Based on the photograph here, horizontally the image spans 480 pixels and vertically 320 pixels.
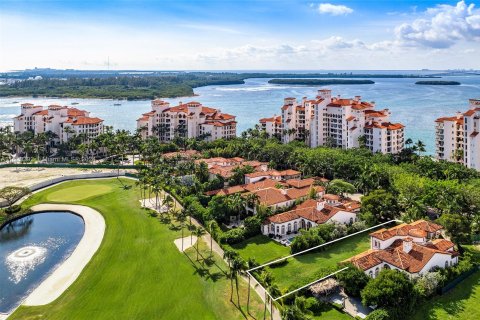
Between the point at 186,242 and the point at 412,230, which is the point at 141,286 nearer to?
the point at 186,242

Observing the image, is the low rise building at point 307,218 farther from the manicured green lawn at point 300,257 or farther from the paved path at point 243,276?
the paved path at point 243,276

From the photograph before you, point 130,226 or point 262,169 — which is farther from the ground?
point 262,169

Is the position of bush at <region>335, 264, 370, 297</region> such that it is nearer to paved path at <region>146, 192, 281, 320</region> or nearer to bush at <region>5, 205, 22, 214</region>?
paved path at <region>146, 192, 281, 320</region>

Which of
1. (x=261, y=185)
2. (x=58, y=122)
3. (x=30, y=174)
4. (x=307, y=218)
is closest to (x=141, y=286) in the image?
(x=307, y=218)

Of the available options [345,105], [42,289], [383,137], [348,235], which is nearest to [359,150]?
[383,137]

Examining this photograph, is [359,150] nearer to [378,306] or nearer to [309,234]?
[309,234]

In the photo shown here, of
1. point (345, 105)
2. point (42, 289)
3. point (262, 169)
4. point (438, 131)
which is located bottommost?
point (42, 289)
